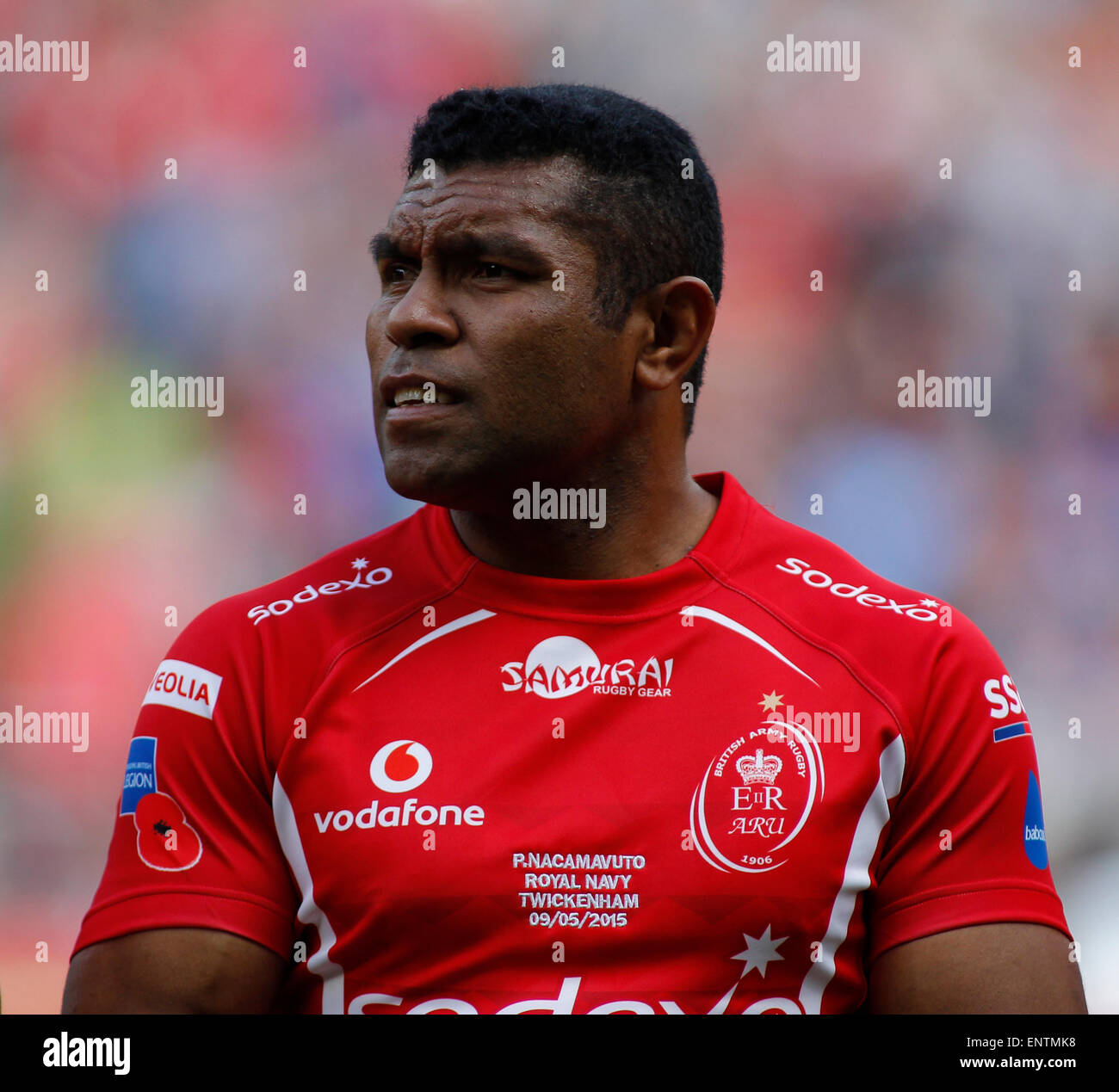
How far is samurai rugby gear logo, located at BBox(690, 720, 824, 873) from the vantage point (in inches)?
80.0

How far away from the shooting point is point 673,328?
7.74 feet

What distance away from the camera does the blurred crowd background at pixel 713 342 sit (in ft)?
17.5

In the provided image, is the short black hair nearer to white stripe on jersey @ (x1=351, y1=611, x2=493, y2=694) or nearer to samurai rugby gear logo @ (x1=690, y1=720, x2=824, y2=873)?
white stripe on jersey @ (x1=351, y1=611, x2=493, y2=694)

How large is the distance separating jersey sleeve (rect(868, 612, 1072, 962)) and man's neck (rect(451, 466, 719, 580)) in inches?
18.3

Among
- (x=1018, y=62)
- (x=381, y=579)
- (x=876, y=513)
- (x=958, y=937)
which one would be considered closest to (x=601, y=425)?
(x=381, y=579)

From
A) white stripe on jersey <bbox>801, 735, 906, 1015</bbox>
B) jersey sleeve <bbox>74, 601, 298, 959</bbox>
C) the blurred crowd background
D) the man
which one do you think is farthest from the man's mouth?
the blurred crowd background

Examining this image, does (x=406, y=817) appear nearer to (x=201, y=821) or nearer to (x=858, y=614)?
(x=201, y=821)

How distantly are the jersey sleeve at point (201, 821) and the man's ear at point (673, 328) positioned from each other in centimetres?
77

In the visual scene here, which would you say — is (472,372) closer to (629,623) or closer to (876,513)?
(629,623)

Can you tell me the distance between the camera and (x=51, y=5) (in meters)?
6.09

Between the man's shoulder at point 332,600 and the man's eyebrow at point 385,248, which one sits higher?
the man's eyebrow at point 385,248

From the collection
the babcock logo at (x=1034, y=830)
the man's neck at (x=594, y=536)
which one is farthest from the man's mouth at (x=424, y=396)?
the babcock logo at (x=1034, y=830)

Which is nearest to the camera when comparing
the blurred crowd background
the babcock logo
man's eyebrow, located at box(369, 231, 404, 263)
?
the babcock logo

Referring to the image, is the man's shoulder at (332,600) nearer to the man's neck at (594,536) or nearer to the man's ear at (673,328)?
the man's neck at (594,536)
